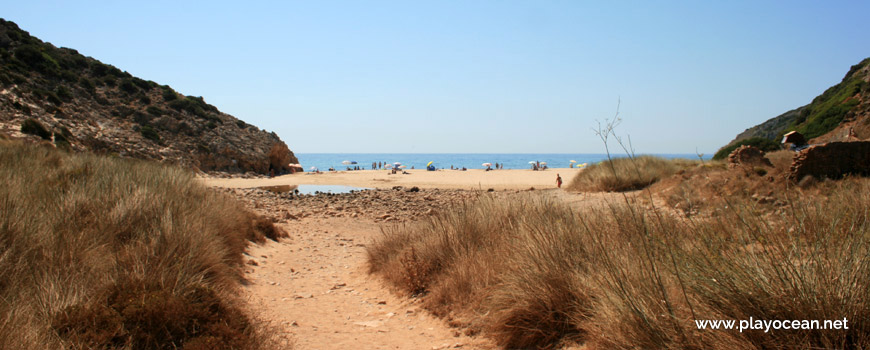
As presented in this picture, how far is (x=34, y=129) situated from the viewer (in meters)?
20.2

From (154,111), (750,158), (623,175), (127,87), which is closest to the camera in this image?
(750,158)

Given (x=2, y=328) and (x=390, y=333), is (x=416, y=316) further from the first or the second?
(x=2, y=328)

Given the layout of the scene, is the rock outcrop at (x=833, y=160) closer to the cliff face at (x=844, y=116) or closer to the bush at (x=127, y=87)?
the cliff face at (x=844, y=116)

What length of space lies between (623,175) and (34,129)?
25.4 meters

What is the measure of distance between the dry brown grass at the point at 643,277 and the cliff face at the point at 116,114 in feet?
77.3

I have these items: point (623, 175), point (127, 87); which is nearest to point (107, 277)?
point (623, 175)

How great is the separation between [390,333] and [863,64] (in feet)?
109

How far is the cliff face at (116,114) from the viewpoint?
2619 cm

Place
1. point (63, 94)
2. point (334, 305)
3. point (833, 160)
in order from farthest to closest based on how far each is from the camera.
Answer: point (63, 94)
point (833, 160)
point (334, 305)

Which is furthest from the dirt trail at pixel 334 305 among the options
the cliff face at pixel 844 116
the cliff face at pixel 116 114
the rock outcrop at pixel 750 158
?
the cliff face at pixel 116 114

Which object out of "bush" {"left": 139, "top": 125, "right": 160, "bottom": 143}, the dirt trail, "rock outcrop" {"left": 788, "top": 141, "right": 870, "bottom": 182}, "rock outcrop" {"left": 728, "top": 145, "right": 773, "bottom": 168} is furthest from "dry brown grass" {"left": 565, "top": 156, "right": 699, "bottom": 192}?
"bush" {"left": 139, "top": 125, "right": 160, "bottom": 143}

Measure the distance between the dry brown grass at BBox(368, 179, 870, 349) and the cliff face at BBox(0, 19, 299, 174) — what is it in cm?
2357

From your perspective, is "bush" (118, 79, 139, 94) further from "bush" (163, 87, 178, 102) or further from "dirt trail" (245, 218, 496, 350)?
"dirt trail" (245, 218, 496, 350)

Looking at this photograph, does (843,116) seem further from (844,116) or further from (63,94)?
(63,94)
